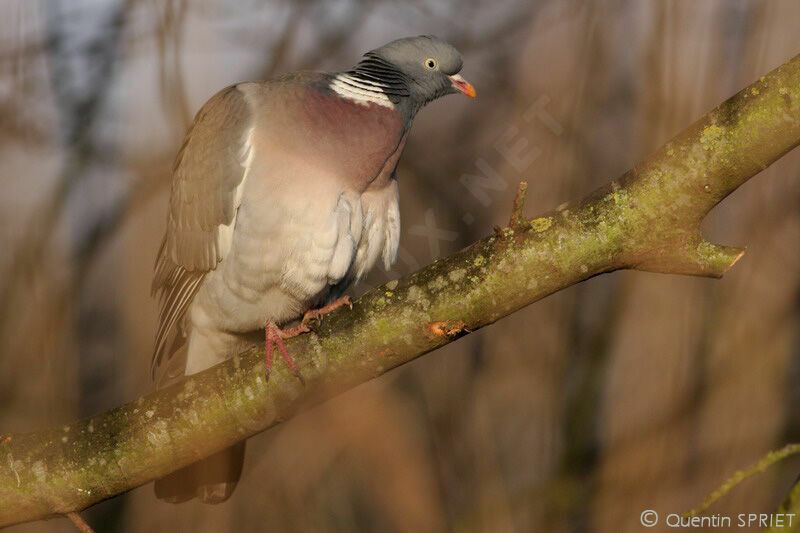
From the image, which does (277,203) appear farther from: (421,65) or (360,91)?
(421,65)

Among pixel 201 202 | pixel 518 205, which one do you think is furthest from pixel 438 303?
pixel 201 202

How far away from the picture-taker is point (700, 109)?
3887mm

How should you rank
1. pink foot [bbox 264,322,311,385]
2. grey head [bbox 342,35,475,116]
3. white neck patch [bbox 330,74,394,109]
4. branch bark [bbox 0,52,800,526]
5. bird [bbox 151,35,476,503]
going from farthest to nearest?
grey head [bbox 342,35,475,116] < white neck patch [bbox 330,74,394,109] < bird [bbox 151,35,476,503] < pink foot [bbox 264,322,311,385] < branch bark [bbox 0,52,800,526]

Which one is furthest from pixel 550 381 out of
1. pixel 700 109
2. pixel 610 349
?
pixel 700 109

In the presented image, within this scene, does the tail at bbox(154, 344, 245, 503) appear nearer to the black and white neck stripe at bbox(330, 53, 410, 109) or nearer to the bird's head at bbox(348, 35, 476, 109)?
the black and white neck stripe at bbox(330, 53, 410, 109)

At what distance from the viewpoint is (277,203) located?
2.41 metres

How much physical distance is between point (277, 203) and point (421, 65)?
776mm

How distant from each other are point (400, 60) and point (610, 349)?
6.90ft

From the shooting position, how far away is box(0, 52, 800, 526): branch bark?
1712 millimetres

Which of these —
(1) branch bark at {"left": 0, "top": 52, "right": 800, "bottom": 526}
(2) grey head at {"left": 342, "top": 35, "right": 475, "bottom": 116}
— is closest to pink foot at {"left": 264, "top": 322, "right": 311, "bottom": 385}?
(1) branch bark at {"left": 0, "top": 52, "right": 800, "bottom": 526}

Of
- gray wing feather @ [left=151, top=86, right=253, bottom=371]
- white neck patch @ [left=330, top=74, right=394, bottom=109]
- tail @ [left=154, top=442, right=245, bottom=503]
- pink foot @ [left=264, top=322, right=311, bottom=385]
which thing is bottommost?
tail @ [left=154, top=442, right=245, bottom=503]

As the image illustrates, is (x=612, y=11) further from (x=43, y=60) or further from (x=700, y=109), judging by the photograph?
(x=43, y=60)

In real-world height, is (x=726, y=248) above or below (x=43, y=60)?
below

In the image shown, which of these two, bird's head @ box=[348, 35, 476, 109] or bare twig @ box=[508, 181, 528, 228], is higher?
bird's head @ box=[348, 35, 476, 109]
